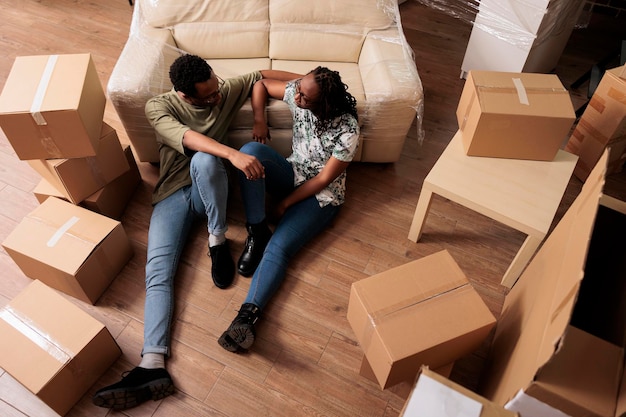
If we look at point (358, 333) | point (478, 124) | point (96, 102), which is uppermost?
point (478, 124)

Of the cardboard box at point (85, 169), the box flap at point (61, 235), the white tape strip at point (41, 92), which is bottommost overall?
the box flap at point (61, 235)

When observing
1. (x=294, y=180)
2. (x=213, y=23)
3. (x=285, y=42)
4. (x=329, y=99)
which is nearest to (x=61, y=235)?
(x=294, y=180)

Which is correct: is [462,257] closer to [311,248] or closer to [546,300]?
[311,248]

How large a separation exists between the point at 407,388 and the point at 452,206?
0.89 m

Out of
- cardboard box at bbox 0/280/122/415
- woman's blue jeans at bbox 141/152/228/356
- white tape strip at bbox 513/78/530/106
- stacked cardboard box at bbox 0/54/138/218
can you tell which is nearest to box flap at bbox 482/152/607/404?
white tape strip at bbox 513/78/530/106

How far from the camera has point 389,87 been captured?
1985mm

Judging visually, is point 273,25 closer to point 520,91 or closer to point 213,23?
point 213,23

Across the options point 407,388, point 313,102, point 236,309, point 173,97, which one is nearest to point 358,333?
point 407,388

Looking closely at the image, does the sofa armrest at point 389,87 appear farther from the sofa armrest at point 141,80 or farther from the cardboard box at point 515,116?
the sofa armrest at point 141,80

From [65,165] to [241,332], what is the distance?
0.89 m

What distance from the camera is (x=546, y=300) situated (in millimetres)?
1163

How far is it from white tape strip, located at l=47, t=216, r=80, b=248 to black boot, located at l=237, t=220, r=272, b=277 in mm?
621

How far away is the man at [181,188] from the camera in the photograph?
1.55 metres

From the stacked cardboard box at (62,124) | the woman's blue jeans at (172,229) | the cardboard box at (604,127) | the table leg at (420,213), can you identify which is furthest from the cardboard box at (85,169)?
the cardboard box at (604,127)
